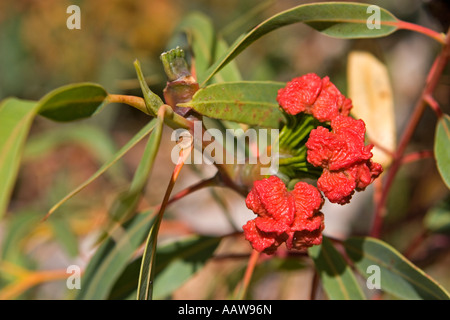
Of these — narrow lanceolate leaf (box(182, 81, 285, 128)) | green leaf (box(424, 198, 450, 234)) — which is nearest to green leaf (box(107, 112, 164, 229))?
narrow lanceolate leaf (box(182, 81, 285, 128))

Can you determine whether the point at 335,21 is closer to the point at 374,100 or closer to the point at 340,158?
the point at 340,158

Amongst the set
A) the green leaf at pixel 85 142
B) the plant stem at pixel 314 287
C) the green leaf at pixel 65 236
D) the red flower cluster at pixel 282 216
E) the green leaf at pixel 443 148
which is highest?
the green leaf at pixel 443 148

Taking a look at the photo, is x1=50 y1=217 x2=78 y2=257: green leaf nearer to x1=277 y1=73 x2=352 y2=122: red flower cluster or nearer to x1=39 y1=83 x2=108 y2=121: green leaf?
x1=39 y1=83 x2=108 y2=121: green leaf

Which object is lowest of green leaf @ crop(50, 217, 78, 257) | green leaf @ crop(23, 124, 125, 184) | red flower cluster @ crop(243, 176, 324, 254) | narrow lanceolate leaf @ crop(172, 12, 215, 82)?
green leaf @ crop(50, 217, 78, 257)

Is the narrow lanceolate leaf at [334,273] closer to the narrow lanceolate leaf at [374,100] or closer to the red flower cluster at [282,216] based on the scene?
the red flower cluster at [282,216]

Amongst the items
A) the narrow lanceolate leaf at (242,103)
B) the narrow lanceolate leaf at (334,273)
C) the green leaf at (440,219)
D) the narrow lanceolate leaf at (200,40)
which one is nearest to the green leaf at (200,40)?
the narrow lanceolate leaf at (200,40)

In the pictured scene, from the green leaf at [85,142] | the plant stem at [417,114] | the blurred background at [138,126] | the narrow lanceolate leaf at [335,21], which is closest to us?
the narrow lanceolate leaf at [335,21]
